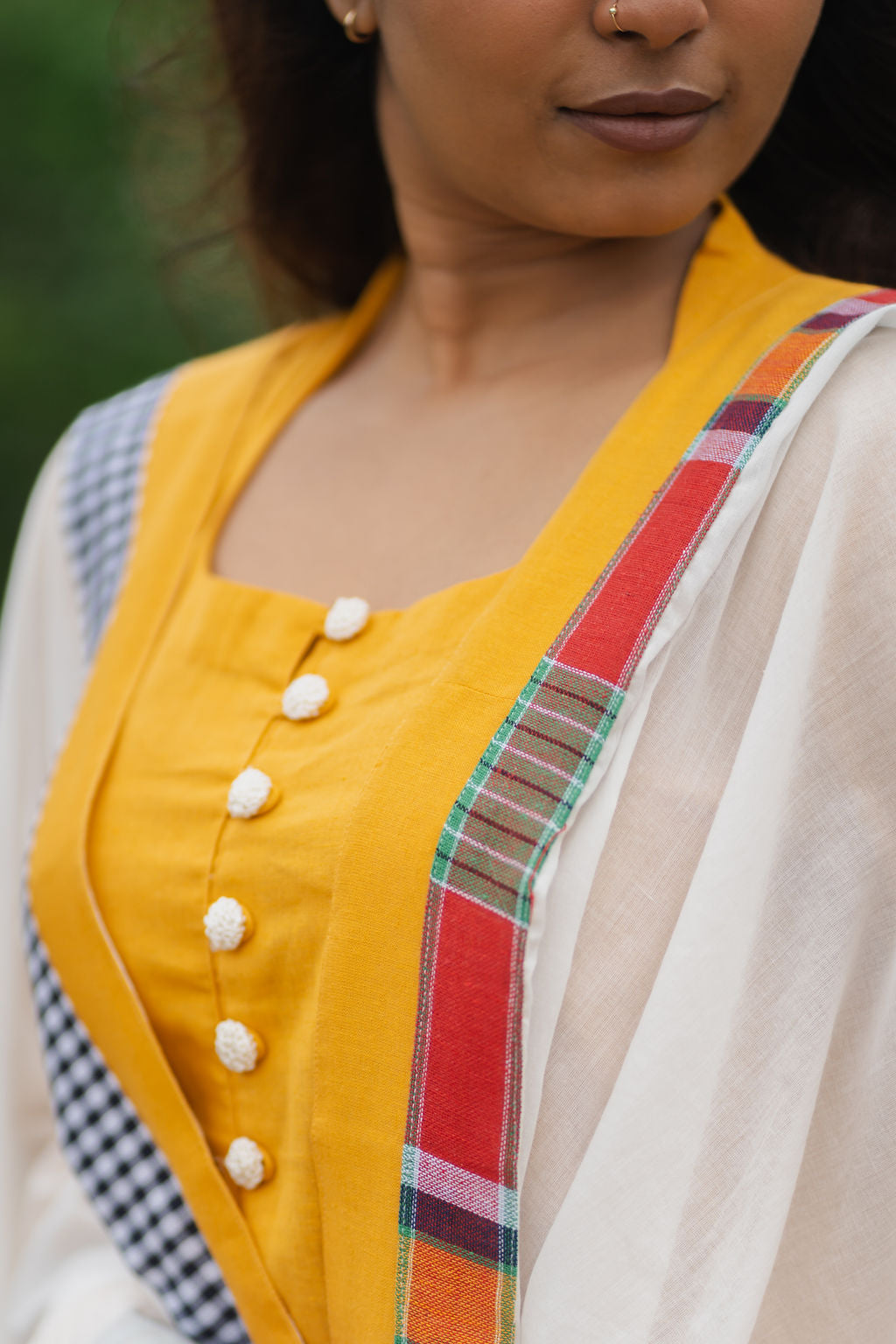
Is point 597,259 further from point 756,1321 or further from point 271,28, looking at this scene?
point 756,1321

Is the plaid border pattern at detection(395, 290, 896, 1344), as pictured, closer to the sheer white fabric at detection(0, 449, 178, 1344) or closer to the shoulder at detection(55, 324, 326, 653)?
the sheer white fabric at detection(0, 449, 178, 1344)

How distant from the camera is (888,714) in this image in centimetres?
79

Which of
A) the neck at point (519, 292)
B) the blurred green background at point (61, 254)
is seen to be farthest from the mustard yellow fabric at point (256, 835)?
the blurred green background at point (61, 254)

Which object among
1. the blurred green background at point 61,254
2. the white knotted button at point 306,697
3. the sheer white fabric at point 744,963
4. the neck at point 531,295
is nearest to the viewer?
the sheer white fabric at point 744,963

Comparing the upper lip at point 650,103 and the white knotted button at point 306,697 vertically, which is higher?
the upper lip at point 650,103

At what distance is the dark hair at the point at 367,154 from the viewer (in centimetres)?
113

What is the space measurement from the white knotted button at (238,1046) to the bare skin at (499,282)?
320 millimetres

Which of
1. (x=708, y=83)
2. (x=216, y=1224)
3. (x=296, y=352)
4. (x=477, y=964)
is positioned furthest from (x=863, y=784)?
(x=296, y=352)

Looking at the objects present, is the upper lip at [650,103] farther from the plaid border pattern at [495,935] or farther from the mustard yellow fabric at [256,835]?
the mustard yellow fabric at [256,835]

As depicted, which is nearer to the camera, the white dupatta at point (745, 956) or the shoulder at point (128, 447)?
the white dupatta at point (745, 956)

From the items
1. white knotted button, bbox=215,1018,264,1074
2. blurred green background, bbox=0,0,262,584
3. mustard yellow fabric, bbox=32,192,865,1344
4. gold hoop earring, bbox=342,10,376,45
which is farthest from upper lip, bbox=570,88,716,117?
blurred green background, bbox=0,0,262,584

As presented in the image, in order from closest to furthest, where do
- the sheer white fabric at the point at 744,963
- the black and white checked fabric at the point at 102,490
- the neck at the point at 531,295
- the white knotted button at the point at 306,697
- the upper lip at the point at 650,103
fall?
1. the sheer white fabric at the point at 744,963
2. the upper lip at the point at 650,103
3. the white knotted button at the point at 306,697
4. the neck at the point at 531,295
5. the black and white checked fabric at the point at 102,490

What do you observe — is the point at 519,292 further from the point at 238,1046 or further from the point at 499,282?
the point at 238,1046

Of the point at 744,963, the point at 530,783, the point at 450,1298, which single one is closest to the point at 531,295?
the point at 530,783
